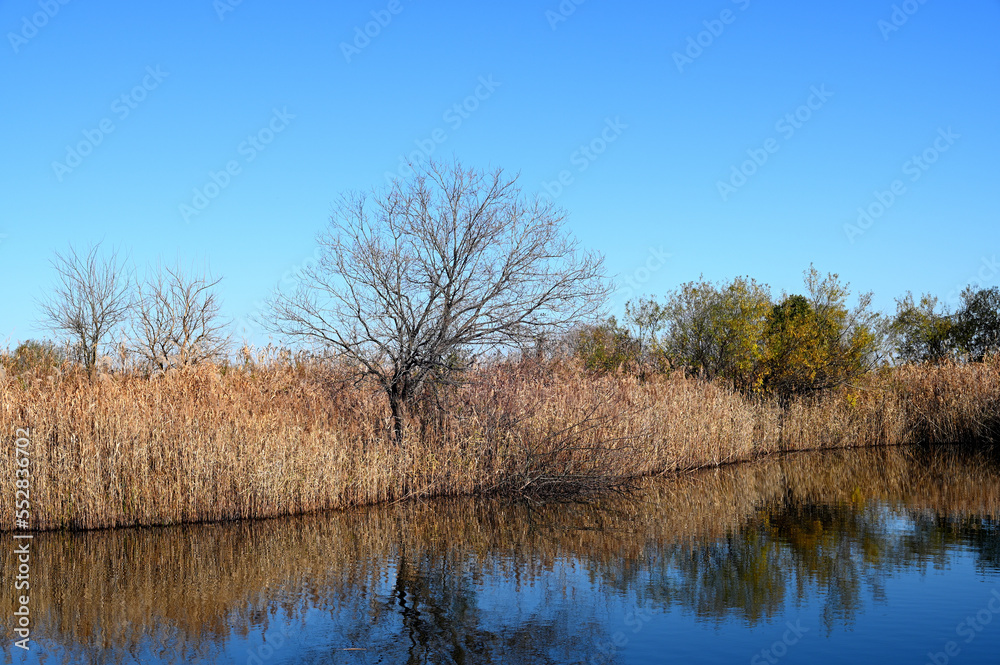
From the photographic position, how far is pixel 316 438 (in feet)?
49.3

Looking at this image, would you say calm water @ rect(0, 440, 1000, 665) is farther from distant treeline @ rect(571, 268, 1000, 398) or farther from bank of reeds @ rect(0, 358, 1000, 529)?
distant treeline @ rect(571, 268, 1000, 398)

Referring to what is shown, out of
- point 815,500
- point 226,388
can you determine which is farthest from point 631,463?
point 226,388

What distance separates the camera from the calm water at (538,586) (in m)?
7.80

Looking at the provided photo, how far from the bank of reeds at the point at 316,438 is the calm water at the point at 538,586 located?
24.9 inches

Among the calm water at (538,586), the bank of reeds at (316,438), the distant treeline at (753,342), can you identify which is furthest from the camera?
the distant treeline at (753,342)

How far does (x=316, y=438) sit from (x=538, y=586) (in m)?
6.46

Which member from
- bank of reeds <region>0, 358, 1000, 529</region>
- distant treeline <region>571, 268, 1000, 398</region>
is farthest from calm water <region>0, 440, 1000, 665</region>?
distant treeline <region>571, 268, 1000, 398</region>

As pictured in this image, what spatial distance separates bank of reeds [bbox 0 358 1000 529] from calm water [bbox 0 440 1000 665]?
24.9 inches

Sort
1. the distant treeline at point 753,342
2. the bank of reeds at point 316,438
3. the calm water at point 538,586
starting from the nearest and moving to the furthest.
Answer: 1. the calm water at point 538,586
2. the bank of reeds at point 316,438
3. the distant treeline at point 753,342

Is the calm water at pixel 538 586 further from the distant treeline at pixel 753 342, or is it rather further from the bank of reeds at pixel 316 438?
the distant treeline at pixel 753 342

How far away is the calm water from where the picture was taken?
307 inches

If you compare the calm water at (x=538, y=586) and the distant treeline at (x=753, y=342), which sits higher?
the distant treeline at (x=753, y=342)

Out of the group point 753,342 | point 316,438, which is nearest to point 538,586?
point 316,438

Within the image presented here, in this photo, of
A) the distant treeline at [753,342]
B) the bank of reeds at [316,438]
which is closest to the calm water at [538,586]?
the bank of reeds at [316,438]
